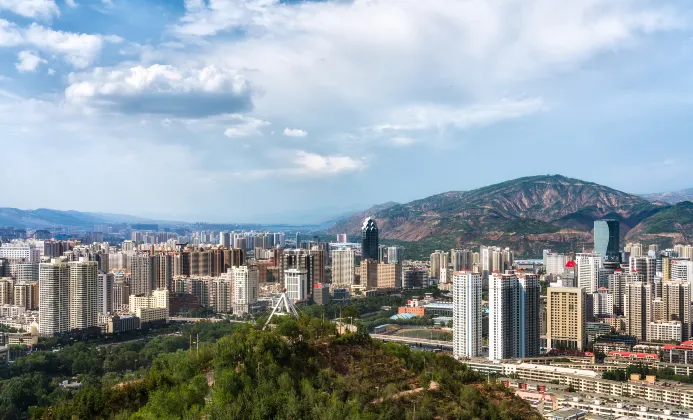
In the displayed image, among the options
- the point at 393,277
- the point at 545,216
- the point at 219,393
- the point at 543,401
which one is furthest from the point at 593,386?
the point at 545,216

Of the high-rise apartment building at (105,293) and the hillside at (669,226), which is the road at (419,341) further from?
the hillside at (669,226)

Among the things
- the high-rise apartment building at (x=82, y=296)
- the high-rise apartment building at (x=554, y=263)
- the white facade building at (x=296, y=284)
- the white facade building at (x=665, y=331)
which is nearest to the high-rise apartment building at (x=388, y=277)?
the white facade building at (x=296, y=284)

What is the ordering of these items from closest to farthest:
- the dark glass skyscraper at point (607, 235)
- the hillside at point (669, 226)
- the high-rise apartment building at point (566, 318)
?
the high-rise apartment building at point (566, 318) < the dark glass skyscraper at point (607, 235) < the hillside at point (669, 226)

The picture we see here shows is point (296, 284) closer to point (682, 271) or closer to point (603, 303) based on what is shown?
point (603, 303)

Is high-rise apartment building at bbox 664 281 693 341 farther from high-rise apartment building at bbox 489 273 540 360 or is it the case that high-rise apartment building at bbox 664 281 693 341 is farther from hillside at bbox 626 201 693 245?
hillside at bbox 626 201 693 245

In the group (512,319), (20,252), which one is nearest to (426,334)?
(512,319)

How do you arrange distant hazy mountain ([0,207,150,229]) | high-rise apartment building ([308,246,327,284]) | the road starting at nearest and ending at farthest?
the road, high-rise apartment building ([308,246,327,284]), distant hazy mountain ([0,207,150,229])

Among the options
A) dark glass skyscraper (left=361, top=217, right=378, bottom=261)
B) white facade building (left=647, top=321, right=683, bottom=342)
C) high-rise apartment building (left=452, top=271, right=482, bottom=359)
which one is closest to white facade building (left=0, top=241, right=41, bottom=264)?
dark glass skyscraper (left=361, top=217, right=378, bottom=261)
